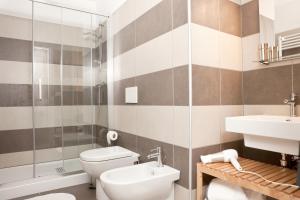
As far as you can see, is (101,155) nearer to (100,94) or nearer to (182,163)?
(182,163)

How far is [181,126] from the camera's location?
1567 mm

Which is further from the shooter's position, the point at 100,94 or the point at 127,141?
the point at 100,94

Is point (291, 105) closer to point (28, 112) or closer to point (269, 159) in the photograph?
point (269, 159)

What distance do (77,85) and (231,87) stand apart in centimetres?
205

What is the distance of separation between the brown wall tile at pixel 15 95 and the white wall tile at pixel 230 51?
2447 mm

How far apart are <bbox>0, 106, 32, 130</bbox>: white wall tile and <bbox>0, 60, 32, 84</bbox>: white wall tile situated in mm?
360

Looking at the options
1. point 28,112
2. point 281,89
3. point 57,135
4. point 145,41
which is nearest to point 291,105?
point 281,89

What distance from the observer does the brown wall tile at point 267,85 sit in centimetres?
154

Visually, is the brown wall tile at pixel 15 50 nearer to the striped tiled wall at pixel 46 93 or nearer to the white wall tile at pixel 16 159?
the striped tiled wall at pixel 46 93

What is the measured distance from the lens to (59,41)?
2832 millimetres

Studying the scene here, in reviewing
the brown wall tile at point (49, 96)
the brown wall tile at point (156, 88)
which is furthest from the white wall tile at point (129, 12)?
the brown wall tile at point (49, 96)

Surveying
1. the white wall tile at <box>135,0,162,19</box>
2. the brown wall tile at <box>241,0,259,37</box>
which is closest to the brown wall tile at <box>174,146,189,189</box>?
the brown wall tile at <box>241,0,259,37</box>

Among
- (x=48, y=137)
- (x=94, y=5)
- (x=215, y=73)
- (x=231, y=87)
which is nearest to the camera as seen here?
(x=215, y=73)

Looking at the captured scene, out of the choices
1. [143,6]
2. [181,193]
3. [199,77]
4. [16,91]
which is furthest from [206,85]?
[16,91]
